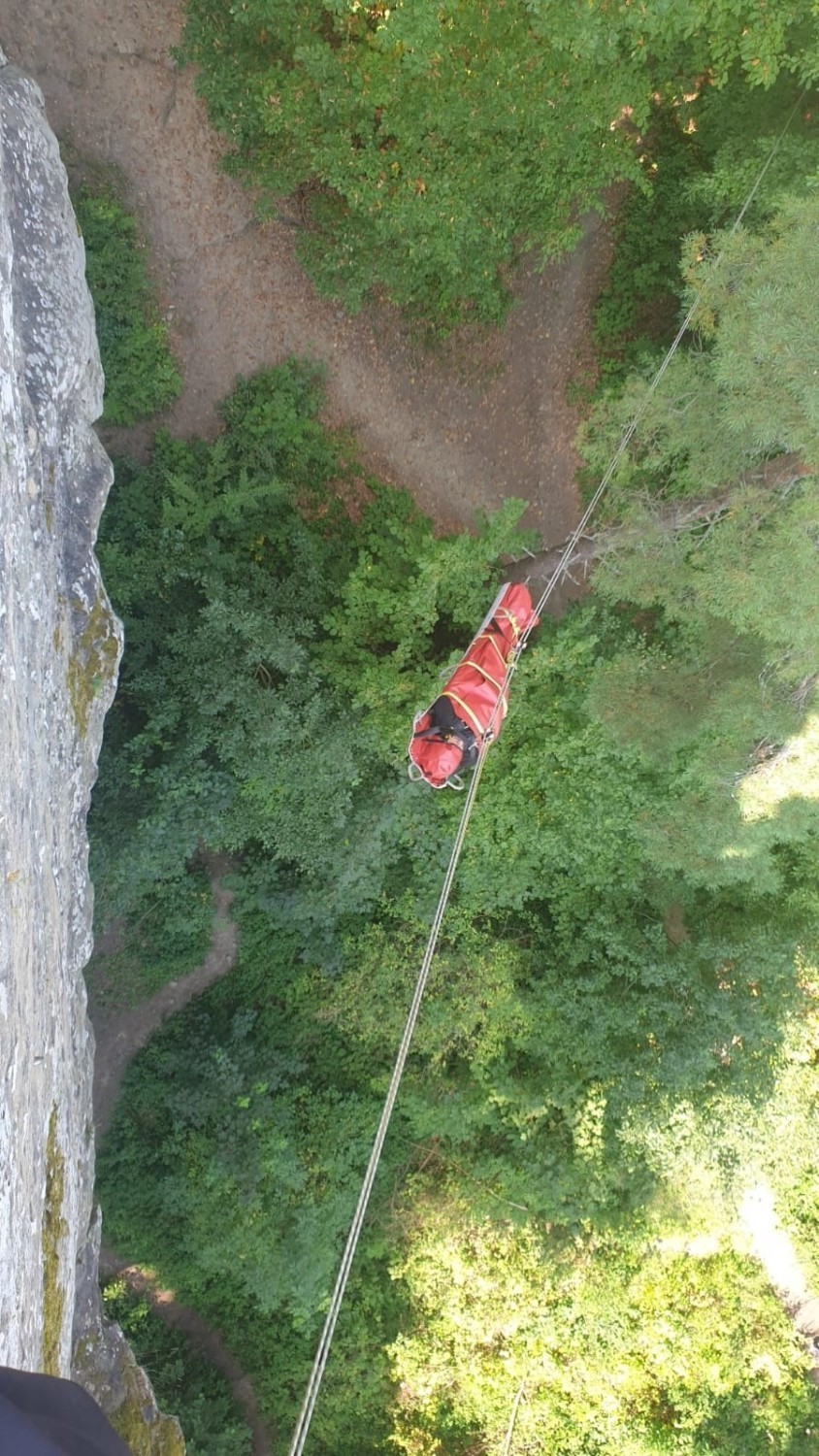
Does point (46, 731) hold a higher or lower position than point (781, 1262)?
higher

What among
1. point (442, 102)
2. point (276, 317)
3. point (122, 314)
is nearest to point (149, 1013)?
point (122, 314)

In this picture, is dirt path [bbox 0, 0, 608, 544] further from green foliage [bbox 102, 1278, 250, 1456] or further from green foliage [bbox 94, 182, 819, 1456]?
green foliage [bbox 102, 1278, 250, 1456]

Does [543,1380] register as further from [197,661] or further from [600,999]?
[197,661]

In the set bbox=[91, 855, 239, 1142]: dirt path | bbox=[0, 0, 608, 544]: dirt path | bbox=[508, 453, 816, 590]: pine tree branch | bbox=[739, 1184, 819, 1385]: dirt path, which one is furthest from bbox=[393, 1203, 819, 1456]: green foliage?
bbox=[0, 0, 608, 544]: dirt path

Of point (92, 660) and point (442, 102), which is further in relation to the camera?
point (442, 102)

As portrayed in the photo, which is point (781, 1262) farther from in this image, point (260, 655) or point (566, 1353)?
point (260, 655)

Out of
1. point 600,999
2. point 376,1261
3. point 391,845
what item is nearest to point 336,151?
point 391,845

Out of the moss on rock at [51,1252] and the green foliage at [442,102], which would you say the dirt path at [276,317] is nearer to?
the green foliage at [442,102]
